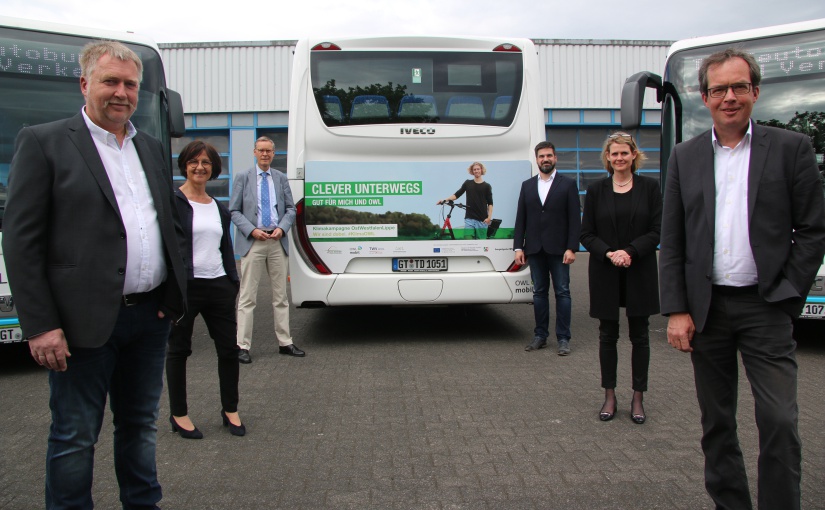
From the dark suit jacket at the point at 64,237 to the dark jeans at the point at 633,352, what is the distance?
3320mm

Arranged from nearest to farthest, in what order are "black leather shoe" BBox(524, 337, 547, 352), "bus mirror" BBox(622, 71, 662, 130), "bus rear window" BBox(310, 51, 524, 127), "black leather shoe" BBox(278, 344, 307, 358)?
"bus mirror" BBox(622, 71, 662, 130), "black leather shoe" BBox(278, 344, 307, 358), "black leather shoe" BBox(524, 337, 547, 352), "bus rear window" BBox(310, 51, 524, 127)

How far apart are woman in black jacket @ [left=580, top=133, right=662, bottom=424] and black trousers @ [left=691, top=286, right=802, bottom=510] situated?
1750 millimetres

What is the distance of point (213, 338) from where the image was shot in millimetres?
4660

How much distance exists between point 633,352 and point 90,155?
3.64 meters

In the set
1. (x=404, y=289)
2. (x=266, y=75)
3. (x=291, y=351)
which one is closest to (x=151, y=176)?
(x=291, y=351)

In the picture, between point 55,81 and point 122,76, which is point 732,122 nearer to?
point 122,76

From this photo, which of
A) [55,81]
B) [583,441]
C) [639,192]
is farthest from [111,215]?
[55,81]

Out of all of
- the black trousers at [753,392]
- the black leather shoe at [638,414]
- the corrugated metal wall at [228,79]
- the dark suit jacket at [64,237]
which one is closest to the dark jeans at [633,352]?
the black leather shoe at [638,414]

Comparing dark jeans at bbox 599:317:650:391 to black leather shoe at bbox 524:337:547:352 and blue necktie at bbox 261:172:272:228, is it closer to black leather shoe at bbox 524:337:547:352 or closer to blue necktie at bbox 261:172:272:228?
black leather shoe at bbox 524:337:547:352

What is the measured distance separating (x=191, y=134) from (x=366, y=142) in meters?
14.1

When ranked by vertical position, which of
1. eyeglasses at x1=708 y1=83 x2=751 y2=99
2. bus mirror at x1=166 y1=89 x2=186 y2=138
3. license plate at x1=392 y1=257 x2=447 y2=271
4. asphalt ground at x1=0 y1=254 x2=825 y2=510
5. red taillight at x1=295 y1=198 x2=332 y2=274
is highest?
bus mirror at x1=166 y1=89 x2=186 y2=138

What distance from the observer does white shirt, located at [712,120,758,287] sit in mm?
2879

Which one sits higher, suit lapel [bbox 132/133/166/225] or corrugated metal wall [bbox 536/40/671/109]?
corrugated metal wall [bbox 536/40/671/109]

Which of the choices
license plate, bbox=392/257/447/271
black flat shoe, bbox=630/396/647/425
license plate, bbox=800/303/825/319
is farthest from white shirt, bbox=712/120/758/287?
license plate, bbox=392/257/447/271
